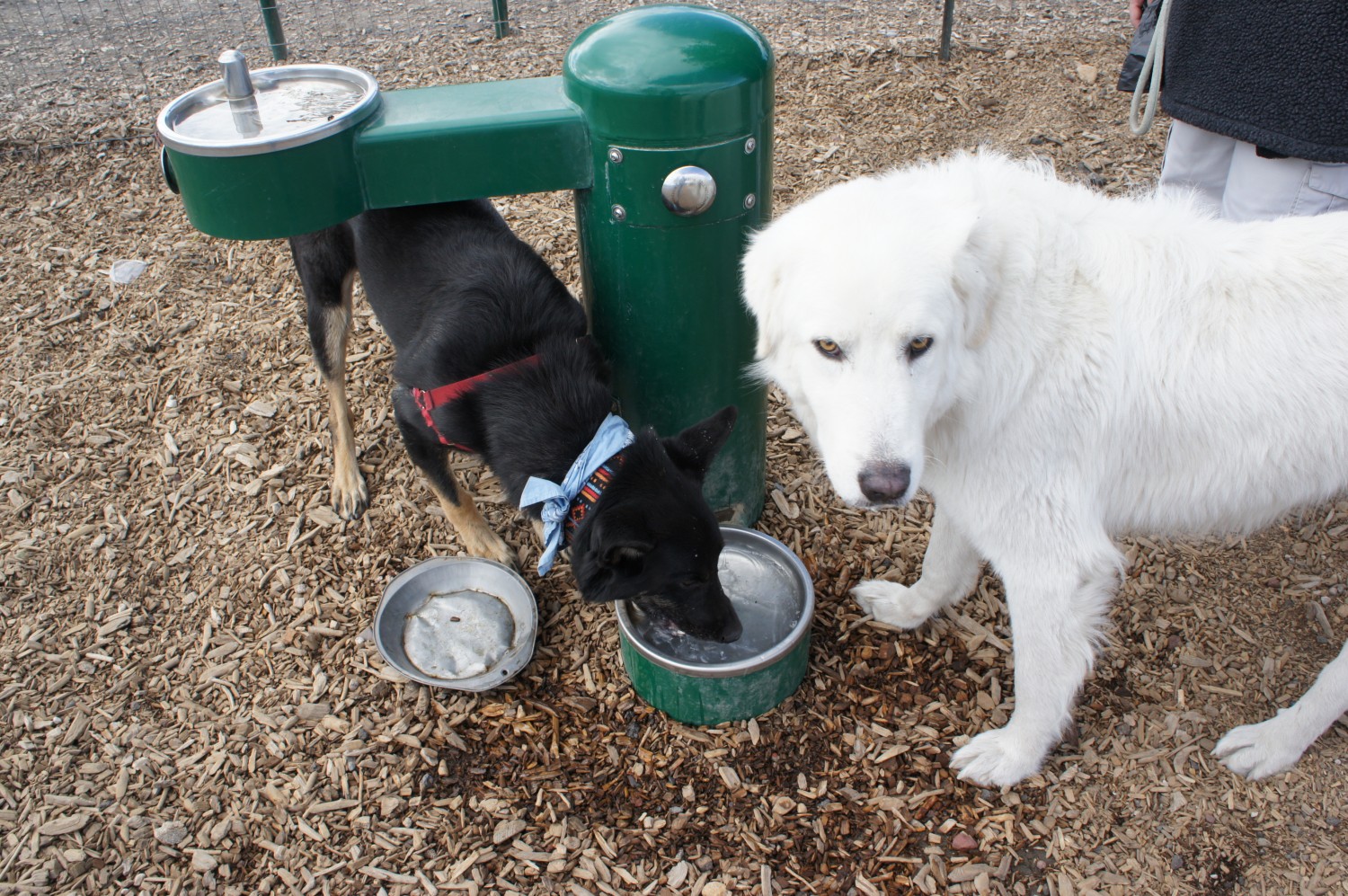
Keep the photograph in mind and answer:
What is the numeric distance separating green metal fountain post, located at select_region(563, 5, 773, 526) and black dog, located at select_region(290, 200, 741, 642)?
0.81ft

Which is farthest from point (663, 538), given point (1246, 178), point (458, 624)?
point (1246, 178)

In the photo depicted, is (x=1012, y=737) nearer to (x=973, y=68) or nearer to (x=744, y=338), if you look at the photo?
(x=744, y=338)

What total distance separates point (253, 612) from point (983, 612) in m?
2.88

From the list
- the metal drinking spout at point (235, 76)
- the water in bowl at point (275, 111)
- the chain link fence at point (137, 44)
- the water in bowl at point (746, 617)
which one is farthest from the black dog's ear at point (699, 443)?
the chain link fence at point (137, 44)

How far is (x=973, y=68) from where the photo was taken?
21.2 ft

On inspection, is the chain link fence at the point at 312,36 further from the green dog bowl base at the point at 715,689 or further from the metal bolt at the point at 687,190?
the green dog bowl base at the point at 715,689

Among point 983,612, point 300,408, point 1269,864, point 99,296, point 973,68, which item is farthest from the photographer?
point 973,68

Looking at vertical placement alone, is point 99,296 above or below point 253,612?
above

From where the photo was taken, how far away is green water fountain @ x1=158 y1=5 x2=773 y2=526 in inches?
99.6

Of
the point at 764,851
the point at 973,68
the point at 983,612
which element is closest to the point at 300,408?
the point at 764,851

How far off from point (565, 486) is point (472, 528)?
111 centimetres

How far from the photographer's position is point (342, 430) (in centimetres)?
390

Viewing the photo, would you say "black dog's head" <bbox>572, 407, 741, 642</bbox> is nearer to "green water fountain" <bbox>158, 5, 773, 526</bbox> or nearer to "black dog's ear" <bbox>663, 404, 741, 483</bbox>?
"black dog's ear" <bbox>663, 404, 741, 483</bbox>

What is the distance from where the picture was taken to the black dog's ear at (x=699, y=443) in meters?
2.78
